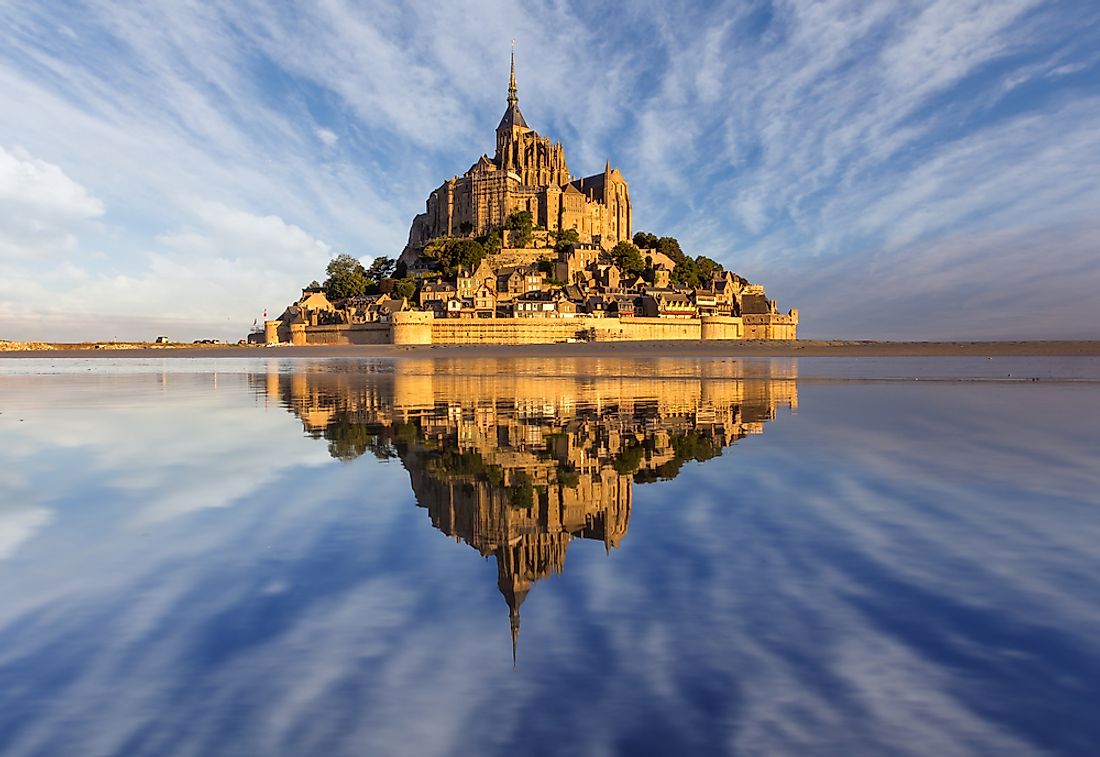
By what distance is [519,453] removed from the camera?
10742mm

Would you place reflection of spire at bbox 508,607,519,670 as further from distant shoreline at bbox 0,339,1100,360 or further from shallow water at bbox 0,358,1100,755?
distant shoreline at bbox 0,339,1100,360

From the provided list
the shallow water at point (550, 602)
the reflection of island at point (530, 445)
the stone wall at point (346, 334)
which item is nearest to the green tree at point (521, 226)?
the stone wall at point (346, 334)

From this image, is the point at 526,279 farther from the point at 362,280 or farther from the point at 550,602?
the point at 550,602

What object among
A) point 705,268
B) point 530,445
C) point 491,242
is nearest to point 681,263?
point 705,268

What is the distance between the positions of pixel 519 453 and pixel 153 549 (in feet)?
17.7

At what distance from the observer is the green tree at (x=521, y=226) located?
123812 mm

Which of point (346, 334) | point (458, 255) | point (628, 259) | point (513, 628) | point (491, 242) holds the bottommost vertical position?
point (513, 628)

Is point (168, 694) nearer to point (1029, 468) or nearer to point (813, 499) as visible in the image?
point (813, 499)

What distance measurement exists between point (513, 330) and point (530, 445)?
8872 centimetres

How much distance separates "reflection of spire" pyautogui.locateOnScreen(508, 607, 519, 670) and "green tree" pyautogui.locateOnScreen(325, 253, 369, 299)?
397 feet

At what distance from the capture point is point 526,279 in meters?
110

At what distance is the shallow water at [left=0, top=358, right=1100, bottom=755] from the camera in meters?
3.41

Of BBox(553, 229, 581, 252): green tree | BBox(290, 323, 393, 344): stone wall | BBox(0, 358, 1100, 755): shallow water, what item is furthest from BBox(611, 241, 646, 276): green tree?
BBox(0, 358, 1100, 755): shallow water

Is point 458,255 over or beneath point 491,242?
beneath
